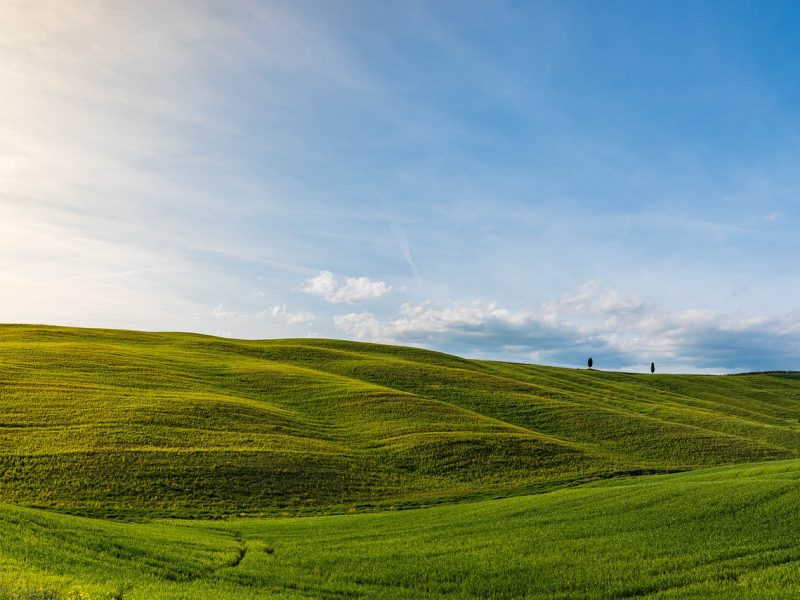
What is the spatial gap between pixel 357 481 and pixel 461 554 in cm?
1828

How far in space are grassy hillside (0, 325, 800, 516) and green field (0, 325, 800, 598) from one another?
0.69ft

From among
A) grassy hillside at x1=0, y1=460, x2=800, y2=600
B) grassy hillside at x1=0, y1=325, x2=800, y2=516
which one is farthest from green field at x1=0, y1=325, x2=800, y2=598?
grassy hillside at x1=0, y1=325, x2=800, y2=516

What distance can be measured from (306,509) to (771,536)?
2126 cm

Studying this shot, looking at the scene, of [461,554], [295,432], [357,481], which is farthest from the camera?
[295,432]

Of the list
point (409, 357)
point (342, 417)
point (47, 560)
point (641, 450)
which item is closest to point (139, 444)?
point (342, 417)

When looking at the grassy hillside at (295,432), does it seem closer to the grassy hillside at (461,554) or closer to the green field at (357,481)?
the green field at (357,481)

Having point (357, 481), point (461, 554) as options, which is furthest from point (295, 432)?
point (461, 554)

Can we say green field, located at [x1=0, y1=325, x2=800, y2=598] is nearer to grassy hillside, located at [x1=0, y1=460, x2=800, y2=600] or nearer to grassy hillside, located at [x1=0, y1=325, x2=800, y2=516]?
grassy hillside, located at [x1=0, y1=460, x2=800, y2=600]

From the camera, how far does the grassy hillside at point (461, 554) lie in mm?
14594

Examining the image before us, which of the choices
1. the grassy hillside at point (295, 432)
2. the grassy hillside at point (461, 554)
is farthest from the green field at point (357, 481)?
the grassy hillside at point (295, 432)

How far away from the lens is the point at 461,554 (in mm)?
18672

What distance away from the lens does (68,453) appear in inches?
1362

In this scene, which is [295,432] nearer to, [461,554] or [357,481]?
[357,481]

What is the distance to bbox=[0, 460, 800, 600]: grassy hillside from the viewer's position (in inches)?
575
